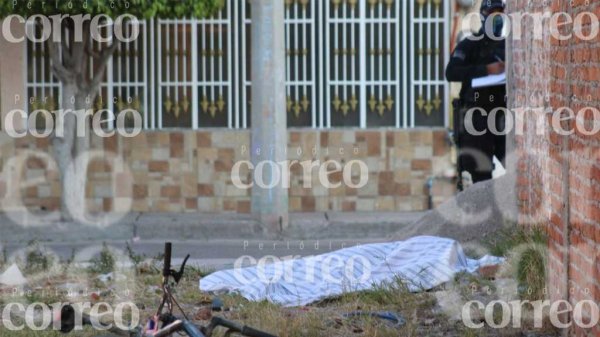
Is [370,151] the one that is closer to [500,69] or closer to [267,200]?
[267,200]

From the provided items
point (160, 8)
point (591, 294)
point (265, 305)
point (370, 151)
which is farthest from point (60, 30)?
point (591, 294)

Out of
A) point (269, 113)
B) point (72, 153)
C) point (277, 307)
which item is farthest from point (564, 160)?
point (72, 153)

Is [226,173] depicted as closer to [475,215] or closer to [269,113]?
[269,113]

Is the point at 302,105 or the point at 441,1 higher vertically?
the point at 441,1

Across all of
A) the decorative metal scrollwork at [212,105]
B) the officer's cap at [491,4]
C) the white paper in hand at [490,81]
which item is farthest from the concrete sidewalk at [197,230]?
the officer's cap at [491,4]

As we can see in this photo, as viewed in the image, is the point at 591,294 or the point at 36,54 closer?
the point at 591,294

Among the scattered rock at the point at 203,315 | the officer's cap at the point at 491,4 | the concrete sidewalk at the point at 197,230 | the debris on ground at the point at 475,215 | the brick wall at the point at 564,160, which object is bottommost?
the concrete sidewalk at the point at 197,230

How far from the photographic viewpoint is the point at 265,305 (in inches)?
331

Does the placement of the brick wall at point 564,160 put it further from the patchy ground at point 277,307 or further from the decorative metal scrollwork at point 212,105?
the decorative metal scrollwork at point 212,105

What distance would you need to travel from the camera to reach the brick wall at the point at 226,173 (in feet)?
49.7

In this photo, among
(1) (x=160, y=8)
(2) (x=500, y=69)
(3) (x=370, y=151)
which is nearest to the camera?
(2) (x=500, y=69)

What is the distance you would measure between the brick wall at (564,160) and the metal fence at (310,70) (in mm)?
5297

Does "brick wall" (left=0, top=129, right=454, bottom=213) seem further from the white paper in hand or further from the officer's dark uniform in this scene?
the white paper in hand

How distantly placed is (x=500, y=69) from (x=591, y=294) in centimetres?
622
